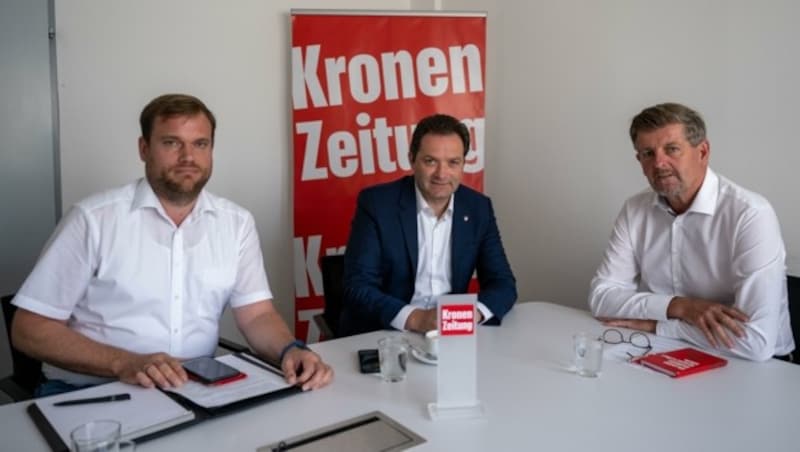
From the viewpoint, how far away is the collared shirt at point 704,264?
6.10 ft

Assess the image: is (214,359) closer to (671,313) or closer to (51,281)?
(51,281)

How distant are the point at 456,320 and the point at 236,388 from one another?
544 millimetres

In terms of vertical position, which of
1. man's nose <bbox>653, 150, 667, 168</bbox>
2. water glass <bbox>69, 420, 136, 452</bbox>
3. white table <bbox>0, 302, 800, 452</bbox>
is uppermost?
man's nose <bbox>653, 150, 667, 168</bbox>

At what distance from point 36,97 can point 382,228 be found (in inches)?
76.9

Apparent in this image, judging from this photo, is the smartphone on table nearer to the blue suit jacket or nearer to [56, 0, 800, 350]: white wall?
the blue suit jacket

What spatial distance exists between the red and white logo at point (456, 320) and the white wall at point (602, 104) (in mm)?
1718

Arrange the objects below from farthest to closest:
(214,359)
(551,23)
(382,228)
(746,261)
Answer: (551,23) → (382,228) → (746,261) → (214,359)

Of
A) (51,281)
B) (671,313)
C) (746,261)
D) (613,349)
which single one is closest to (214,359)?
(51,281)

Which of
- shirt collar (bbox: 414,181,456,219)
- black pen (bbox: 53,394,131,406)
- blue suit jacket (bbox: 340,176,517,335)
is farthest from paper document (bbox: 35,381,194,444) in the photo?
shirt collar (bbox: 414,181,456,219)

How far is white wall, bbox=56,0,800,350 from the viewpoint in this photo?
253 cm

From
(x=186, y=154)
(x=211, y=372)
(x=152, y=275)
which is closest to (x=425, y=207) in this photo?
(x=186, y=154)

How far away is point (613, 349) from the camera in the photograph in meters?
1.85

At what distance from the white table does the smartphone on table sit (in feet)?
0.49

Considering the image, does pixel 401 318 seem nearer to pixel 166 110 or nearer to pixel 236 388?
pixel 236 388
